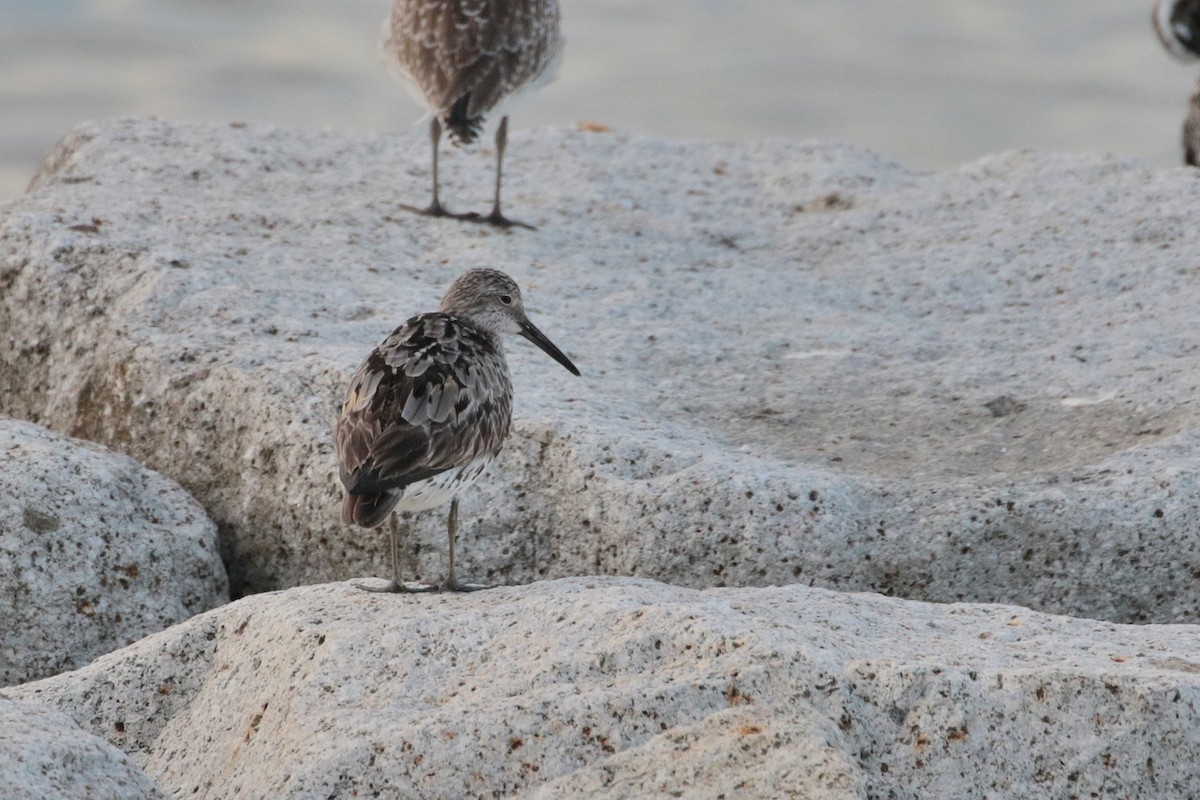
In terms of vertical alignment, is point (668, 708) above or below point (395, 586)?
above

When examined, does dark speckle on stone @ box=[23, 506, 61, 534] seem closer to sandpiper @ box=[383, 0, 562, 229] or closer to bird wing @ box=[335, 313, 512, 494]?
bird wing @ box=[335, 313, 512, 494]

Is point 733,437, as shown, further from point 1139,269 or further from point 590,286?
point 1139,269

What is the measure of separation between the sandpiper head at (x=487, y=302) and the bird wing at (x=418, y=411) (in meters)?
0.63

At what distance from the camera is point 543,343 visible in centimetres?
762

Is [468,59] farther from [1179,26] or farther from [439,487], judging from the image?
[1179,26]

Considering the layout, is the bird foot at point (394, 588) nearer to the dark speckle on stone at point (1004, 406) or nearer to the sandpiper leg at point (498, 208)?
the dark speckle on stone at point (1004, 406)

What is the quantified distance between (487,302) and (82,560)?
6.90ft

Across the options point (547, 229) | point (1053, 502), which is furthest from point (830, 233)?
point (1053, 502)

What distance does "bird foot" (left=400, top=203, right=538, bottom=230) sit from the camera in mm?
10594

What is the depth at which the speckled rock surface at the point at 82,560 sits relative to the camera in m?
6.88

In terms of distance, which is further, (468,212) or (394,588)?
(468,212)

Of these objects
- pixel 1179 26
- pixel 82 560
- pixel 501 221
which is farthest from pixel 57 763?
pixel 1179 26

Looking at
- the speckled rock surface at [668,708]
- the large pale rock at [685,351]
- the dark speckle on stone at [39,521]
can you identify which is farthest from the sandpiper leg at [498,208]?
the speckled rock surface at [668,708]

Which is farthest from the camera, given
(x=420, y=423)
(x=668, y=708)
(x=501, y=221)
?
(x=501, y=221)
